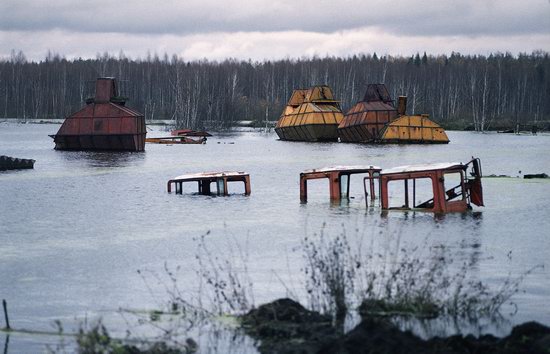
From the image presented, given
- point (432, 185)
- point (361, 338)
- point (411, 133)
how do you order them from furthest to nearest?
point (411, 133) < point (432, 185) < point (361, 338)

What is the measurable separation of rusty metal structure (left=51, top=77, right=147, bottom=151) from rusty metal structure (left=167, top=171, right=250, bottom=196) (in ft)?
117

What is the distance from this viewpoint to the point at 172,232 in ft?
93.8

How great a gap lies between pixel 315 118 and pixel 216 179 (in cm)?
6940

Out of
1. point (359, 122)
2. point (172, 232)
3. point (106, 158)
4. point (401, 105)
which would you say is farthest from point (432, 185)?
point (359, 122)

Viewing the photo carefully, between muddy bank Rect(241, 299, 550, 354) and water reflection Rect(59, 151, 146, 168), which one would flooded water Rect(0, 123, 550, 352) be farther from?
→ water reflection Rect(59, 151, 146, 168)

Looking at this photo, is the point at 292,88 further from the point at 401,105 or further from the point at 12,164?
the point at 12,164

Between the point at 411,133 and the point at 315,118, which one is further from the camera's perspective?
the point at 315,118

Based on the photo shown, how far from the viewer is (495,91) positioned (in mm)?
161250

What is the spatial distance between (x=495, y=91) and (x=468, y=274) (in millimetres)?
146043

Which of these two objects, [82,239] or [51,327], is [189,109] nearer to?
[82,239]

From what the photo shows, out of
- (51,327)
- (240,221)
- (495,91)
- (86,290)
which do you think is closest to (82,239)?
(240,221)

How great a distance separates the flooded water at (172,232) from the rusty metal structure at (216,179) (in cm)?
65

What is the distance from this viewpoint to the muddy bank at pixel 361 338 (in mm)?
12102

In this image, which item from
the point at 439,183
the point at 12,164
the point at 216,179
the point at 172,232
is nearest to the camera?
the point at 172,232
